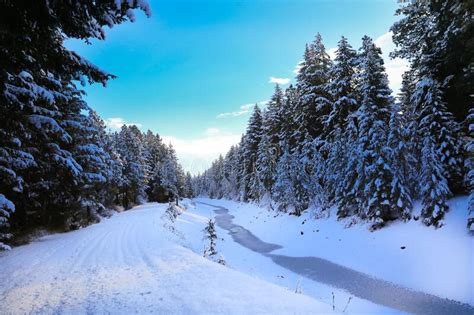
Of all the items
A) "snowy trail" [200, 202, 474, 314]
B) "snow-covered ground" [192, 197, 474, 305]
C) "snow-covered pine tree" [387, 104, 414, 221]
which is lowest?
"snowy trail" [200, 202, 474, 314]

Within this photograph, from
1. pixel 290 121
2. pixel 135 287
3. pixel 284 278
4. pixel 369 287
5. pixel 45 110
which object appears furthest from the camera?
pixel 290 121

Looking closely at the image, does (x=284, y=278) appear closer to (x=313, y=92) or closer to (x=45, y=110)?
(x=45, y=110)

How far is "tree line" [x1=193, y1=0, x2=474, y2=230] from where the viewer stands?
14711 mm

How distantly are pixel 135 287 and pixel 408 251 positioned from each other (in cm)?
1307

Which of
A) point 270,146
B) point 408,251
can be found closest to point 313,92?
point 270,146

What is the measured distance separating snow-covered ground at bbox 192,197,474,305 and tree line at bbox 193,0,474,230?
2.49ft

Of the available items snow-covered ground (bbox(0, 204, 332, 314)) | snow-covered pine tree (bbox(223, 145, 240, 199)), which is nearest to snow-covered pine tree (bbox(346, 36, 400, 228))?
snow-covered ground (bbox(0, 204, 332, 314))

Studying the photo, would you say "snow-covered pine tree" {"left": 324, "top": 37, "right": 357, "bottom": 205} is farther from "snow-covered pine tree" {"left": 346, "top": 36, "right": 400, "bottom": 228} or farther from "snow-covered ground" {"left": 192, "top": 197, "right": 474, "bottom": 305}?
"snow-covered ground" {"left": 192, "top": 197, "right": 474, "bottom": 305}

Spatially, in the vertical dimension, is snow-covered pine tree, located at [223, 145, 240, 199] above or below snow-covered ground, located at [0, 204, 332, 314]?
above

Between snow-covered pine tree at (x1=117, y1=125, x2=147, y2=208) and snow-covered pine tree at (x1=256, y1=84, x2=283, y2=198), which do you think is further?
snow-covered pine tree at (x1=117, y1=125, x2=147, y2=208)

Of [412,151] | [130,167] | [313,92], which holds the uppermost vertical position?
[313,92]

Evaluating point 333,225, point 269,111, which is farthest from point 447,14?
point 269,111

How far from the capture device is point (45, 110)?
37.1 feet

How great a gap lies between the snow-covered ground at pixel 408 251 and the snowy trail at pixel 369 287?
485mm
